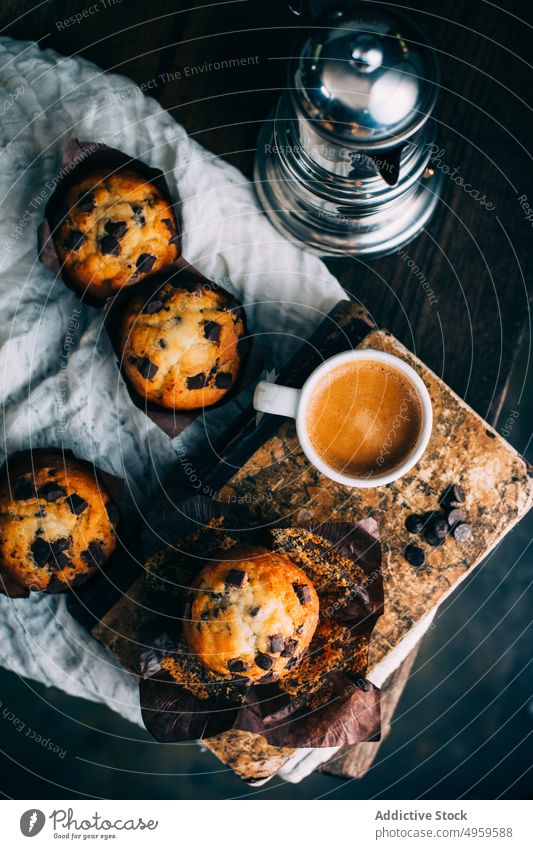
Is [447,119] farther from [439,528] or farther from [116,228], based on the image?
[439,528]

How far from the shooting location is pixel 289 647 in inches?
48.5

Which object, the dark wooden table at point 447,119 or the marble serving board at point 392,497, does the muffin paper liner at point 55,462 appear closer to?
the marble serving board at point 392,497

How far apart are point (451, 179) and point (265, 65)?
0.47 meters

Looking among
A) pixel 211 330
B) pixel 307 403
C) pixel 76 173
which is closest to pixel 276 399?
pixel 307 403

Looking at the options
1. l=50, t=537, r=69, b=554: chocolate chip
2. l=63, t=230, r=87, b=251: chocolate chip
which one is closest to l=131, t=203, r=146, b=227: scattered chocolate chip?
l=63, t=230, r=87, b=251: chocolate chip

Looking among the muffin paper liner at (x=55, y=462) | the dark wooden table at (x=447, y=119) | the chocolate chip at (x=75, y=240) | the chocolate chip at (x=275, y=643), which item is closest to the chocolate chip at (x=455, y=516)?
the dark wooden table at (x=447, y=119)

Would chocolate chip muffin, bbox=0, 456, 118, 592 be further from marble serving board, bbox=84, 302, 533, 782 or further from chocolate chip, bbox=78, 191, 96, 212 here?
chocolate chip, bbox=78, 191, 96, 212

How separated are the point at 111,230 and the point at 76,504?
51 centimetres

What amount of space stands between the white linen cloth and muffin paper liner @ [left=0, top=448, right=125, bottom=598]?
33 mm

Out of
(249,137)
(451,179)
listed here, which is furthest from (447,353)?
(249,137)

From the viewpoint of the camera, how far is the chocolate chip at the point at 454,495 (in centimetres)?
139

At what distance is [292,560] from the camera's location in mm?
1368

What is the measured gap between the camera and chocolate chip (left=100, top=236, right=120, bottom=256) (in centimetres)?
129
